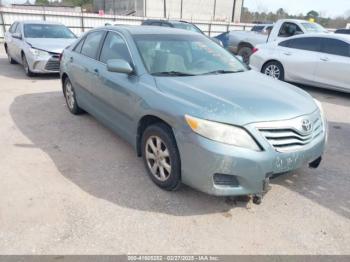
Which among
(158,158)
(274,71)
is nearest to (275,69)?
(274,71)

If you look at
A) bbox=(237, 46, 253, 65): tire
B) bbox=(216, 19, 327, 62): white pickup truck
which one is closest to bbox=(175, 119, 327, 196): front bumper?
bbox=(216, 19, 327, 62): white pickup truck

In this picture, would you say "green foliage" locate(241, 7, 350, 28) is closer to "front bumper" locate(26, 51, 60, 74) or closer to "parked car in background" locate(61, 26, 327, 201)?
"front bumper" locate(26, 51, 60, 74)

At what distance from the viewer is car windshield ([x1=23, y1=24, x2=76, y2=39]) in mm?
9479

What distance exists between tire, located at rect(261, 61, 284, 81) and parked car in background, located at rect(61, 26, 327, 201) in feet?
14.8

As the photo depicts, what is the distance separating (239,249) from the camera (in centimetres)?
254

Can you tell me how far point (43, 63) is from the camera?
8.62 m

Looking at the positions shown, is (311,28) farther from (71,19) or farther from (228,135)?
(71,19)

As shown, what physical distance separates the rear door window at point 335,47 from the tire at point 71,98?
5865mm

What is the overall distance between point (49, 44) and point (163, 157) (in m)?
7.08

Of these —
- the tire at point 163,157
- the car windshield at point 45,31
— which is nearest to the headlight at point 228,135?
the tire at point 163,157

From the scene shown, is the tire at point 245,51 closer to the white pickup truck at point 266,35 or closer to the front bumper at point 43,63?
the white pickup truck at point 266,35

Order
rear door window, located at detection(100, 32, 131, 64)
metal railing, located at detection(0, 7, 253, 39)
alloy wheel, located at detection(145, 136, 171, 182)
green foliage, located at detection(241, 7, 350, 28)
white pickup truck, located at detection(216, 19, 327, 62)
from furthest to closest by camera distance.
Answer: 1. green foliage, located at detection(241, 7, 350, 28)
2. metal railing, located at detection(0, 7, 253, 39)
3. white pickup truck, located at detection(216, 19, 327, 62)
4. rear door window, located at detection(100, 32, 131, 64)
5. alloy wheel, located at detection(145, 136, 171, 182)

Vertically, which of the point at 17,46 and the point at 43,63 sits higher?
the point at 17,46

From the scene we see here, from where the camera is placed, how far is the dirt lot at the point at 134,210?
8.45ft
